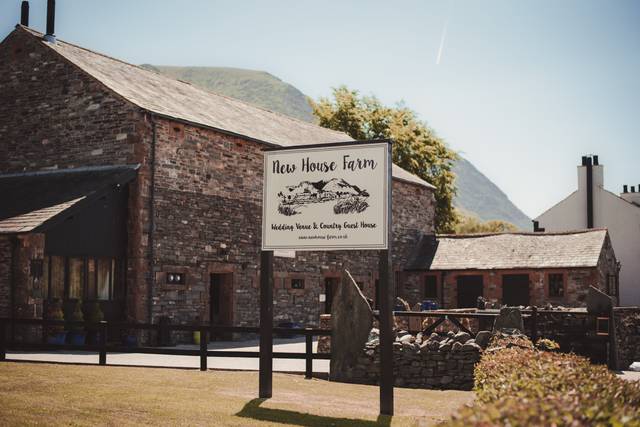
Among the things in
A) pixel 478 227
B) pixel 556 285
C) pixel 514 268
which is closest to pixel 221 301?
pixel 514 268

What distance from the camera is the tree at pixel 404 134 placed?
172ft

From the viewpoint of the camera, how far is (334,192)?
11.8 meters

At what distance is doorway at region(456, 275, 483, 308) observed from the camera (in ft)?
115

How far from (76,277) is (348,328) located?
10.2 m

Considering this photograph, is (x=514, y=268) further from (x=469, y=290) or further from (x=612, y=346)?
(x=612, y=346)

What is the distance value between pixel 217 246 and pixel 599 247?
17645 millimetres

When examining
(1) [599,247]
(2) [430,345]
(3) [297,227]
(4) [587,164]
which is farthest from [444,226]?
(3) [297,227]

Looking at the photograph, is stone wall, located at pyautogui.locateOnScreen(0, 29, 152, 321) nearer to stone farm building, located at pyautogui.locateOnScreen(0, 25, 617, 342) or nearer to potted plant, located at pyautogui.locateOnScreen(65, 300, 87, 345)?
stone farm building, located at pyautogui.locateOnScreen(0, 25, 617, 342)

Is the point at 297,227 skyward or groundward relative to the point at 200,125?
groundward

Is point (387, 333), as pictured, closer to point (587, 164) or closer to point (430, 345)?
point (430, 345)

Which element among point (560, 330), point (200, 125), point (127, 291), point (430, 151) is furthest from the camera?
point (430, 151)

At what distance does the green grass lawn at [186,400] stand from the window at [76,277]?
22.2 ft

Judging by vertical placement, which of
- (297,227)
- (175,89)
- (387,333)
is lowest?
(387,333)

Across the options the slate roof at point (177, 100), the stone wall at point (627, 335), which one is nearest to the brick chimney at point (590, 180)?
the slate roof at point (177, 100)
